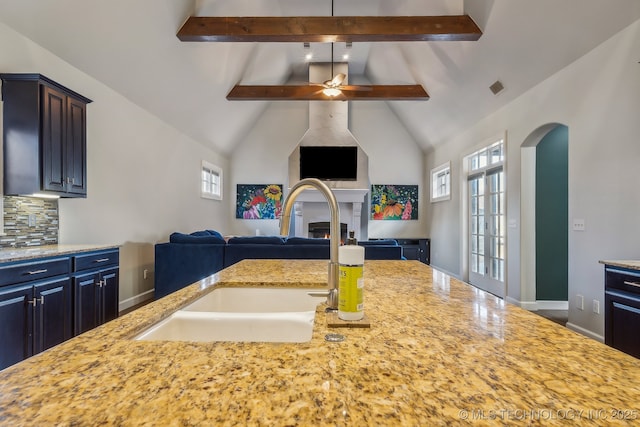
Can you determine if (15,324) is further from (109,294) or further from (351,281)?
(351,281)

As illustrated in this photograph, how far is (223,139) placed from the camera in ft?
21.6

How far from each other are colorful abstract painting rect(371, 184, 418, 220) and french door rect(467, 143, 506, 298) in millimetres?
2003

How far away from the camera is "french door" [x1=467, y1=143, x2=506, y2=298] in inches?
174

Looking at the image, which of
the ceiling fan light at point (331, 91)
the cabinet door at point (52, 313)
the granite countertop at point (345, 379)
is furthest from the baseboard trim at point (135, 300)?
the ceiling fan light at point (331, 91)

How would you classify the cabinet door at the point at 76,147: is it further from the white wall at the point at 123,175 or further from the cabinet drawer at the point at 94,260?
the cabinet drawer at the point at 94,260

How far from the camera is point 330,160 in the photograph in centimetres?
703

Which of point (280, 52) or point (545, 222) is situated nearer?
point (545, 222)

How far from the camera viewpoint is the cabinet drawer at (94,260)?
2.48m

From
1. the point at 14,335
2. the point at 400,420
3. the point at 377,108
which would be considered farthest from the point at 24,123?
the point at 377,108

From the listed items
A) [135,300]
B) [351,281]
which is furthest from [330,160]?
[351,281]

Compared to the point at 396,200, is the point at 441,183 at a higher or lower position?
higher

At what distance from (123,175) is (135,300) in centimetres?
155

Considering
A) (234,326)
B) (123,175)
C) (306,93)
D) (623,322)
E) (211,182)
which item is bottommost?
(623,322)

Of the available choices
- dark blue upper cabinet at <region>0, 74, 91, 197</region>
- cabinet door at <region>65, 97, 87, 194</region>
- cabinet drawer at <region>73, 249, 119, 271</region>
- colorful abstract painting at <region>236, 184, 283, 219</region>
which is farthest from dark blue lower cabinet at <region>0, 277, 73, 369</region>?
colorful abstract painting at <region>236, 184, 283, 219</region>
